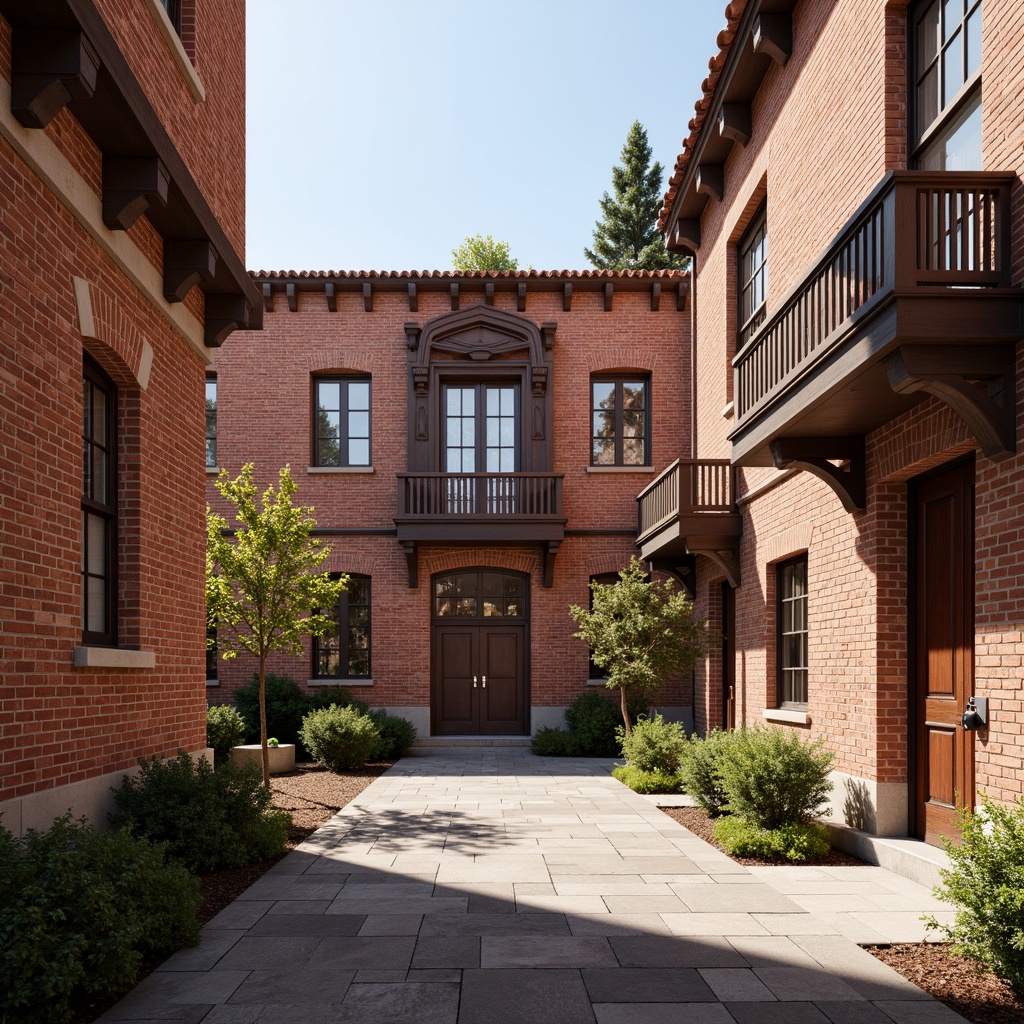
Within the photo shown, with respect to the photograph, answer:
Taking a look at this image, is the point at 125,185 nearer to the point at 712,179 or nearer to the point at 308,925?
the point at 308,925

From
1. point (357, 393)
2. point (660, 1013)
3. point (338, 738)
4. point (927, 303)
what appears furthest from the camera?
point (357, 393)

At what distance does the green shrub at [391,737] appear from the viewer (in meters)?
16.9

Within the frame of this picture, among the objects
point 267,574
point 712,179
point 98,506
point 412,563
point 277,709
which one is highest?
point 712,179

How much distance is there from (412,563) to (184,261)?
429 inches

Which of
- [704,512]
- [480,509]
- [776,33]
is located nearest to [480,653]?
[480,509]

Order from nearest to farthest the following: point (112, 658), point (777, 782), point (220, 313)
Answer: point (112, 658)
point (777, 782)
point (220, 313)

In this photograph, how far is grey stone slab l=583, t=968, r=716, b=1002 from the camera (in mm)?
5004

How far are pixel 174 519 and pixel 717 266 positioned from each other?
923cm

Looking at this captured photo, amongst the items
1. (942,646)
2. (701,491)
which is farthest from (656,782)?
(942,646)

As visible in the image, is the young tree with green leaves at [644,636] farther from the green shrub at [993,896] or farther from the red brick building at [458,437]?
the green shrub at [993,896]

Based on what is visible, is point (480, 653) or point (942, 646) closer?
point (942, 646)

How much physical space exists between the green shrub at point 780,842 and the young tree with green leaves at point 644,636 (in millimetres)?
5465

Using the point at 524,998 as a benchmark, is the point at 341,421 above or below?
above

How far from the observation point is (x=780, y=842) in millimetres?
8367
